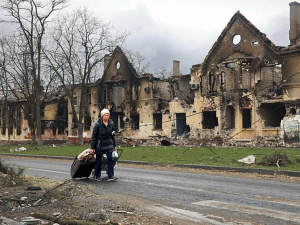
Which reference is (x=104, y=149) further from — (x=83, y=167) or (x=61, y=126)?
(x=61, y=126)

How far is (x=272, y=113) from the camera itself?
30.6 metres

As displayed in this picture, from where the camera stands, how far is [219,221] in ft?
21.5

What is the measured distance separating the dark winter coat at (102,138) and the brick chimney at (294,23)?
22.4m

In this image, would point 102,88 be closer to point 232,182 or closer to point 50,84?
point 50,84

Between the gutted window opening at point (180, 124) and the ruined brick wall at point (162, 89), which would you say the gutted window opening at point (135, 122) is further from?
the gutted window opening at point (180, 124)

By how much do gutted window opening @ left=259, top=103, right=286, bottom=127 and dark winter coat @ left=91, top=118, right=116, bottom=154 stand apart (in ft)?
66.9

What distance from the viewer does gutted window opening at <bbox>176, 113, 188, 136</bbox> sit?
116ft

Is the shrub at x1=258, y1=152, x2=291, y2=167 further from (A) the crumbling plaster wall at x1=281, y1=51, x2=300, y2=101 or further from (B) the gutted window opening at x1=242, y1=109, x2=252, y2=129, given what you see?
(B) the gutted window opening at x1=242, y1=109, x2=252, y2=129

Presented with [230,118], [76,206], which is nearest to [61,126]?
[230,118]

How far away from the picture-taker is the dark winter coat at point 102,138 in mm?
11305

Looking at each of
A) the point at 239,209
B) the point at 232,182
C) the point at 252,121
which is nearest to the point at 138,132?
the point at 252,121

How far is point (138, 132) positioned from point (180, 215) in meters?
31.8

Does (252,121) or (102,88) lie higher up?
(102,88)

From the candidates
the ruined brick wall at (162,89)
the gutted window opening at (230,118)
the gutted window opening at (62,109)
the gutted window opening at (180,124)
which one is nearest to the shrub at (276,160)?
the gutted window opening at (230,118)
